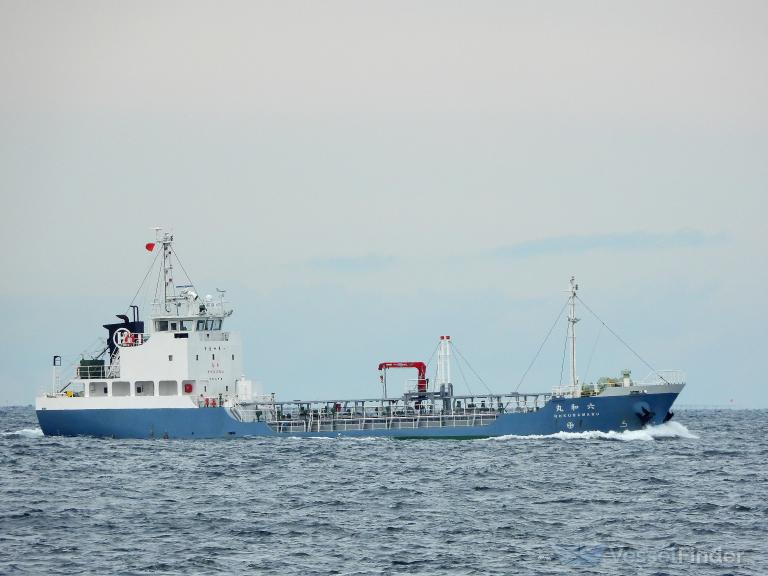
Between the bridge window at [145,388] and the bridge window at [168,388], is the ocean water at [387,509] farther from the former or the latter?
the bridge window at [145,388]

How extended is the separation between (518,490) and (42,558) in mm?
19218

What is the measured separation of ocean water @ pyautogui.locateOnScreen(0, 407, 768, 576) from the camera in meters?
31.6

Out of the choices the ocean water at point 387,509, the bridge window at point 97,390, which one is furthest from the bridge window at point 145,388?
the ocean water at point 387,509

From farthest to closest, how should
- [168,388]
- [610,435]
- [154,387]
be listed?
[168,388] → [154,387] → [610,435]

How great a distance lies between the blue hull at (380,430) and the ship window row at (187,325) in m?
4.86

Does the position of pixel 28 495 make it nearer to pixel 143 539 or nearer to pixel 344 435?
pixel 143 539

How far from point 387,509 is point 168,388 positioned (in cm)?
3039

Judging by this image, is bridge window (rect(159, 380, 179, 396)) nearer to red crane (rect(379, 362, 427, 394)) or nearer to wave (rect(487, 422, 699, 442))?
red crane (rect(379, 362, 427, 394))

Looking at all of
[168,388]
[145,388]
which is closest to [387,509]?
[168,388]

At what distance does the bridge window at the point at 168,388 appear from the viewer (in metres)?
68.1

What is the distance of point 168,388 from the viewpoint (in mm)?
68125

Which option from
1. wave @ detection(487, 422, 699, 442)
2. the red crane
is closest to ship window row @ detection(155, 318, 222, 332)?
the red crane

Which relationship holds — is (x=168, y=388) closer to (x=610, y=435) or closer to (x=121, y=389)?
(x=121, y=389)

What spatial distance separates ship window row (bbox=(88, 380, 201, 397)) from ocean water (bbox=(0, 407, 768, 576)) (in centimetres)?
490
